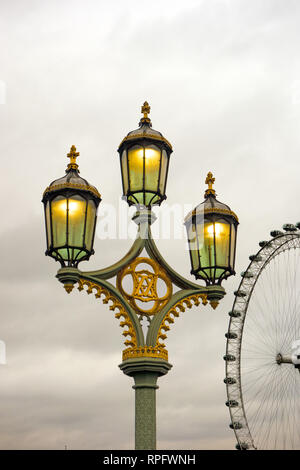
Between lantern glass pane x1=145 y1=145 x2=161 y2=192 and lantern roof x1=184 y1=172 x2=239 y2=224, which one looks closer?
lantern glass pane x1=145 y1=145 x2=161 y2=192

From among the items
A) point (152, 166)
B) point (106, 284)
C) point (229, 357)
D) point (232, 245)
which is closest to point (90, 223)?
point (106, 284)

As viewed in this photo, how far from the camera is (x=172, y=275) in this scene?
23.0 ft

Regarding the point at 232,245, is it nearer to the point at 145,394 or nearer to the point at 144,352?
the point at 144,352

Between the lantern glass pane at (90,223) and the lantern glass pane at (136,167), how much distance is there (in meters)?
0.57

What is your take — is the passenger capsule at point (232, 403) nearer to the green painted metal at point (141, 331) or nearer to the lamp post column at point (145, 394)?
the green painted metal at point (141, 331)

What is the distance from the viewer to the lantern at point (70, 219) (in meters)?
6.53

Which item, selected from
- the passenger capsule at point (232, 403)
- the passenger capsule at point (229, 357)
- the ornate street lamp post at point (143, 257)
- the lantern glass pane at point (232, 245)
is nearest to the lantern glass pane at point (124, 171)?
the ornate street lamp post at point (143, 257)

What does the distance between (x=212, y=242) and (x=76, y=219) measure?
1.58 m

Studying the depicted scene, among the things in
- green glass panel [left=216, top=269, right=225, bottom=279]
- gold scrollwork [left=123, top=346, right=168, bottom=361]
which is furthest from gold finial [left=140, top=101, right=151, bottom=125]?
gold scrollwork [left=123, top=346, right=168, bottom=361]

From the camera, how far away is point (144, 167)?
277 inches

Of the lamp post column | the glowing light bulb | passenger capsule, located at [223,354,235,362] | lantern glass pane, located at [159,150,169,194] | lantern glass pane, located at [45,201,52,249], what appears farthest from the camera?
passenger capsule, located at [223,354,235,362]

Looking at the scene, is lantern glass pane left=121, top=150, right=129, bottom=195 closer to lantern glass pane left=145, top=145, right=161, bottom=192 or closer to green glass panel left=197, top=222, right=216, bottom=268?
lantern glass pane left=145, top=145, right=161, bottom=192

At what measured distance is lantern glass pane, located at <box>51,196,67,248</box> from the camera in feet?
21.5

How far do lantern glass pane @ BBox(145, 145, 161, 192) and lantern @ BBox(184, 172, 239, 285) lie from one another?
69 centimetres
